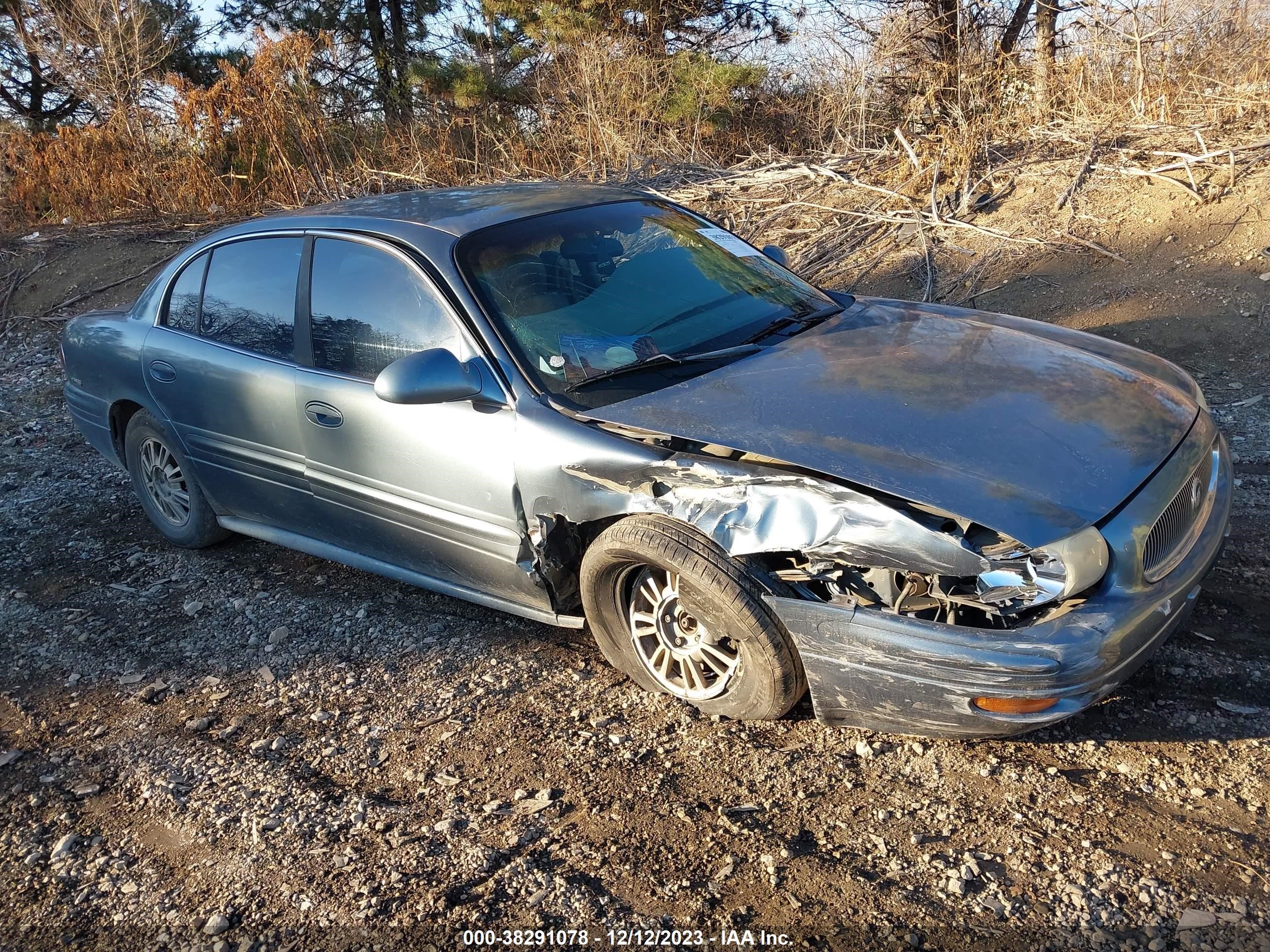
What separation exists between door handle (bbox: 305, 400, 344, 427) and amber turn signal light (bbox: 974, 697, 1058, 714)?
2.54m

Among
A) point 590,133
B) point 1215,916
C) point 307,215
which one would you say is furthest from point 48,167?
point 1215,916

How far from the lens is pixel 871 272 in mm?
8148

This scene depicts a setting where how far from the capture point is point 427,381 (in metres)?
3.34

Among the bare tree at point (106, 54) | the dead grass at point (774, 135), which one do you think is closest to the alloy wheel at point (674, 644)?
the dead grass at point (774, 135)

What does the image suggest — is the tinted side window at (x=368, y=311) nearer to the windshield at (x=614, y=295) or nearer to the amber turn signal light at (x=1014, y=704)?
the windshield at (x=614, y=295)

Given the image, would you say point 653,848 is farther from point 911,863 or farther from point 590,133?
point 590,133

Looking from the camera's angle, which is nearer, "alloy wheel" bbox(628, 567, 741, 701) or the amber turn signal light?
the amber turn signal light

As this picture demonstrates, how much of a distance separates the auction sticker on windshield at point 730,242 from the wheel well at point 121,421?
302 cm

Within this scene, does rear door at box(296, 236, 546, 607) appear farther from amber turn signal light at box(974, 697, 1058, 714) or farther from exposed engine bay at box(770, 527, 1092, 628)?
amber turn signal light at box(974, 697, 1058, 714)

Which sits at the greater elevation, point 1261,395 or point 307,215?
point 307,215

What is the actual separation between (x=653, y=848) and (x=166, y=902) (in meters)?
1.35

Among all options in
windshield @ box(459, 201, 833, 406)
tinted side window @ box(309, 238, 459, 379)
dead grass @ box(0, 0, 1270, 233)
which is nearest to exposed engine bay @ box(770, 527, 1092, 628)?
windshield @ box(459, 201, 833, 406)

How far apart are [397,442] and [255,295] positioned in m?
1.24

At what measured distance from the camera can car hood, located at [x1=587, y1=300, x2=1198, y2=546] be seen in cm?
270
